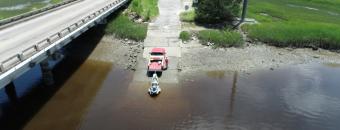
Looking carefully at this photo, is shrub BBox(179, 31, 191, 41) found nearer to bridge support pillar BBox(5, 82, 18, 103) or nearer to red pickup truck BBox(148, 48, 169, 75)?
red pickup truck BBox(148, 48, 169, 75)

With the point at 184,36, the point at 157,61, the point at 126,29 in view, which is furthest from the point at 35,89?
the point at 184,36

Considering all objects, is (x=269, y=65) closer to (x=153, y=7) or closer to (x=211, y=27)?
(x=211, y=27)

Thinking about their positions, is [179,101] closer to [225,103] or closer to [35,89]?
[225,103]

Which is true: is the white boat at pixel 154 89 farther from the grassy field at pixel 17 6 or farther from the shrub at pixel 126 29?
the grassy field at pixel 17 6

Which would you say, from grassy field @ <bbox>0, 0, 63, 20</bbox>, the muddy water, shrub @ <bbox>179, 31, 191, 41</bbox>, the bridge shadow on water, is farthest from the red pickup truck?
grassy field @ <bbox>0, 0, 63, 20</bbox>

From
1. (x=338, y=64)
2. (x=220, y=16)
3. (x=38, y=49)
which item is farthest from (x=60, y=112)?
(x=338, y=64)

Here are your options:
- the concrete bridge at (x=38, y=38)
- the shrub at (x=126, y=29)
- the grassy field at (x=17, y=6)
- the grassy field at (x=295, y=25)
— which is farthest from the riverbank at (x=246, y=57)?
the grassy field at (x=17, y=6)
